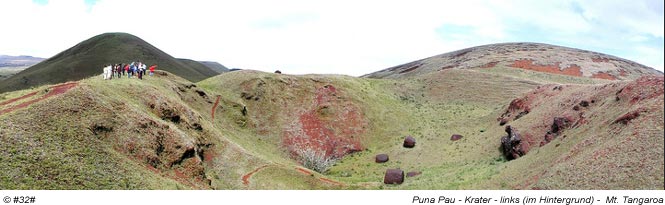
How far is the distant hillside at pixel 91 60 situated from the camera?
315 feet

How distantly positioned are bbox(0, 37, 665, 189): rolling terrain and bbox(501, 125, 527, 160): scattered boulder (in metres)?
0.30

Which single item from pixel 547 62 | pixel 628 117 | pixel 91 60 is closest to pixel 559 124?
pixel 628 117

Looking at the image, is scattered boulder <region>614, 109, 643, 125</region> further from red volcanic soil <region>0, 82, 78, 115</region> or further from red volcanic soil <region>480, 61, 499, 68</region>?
red volcanic soil <region>480, 61, 499, 68</region>

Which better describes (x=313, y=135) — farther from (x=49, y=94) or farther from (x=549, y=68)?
(x=549, y=68)

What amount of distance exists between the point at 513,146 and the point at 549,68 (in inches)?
2365

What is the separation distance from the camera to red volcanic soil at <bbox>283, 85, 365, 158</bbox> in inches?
1944

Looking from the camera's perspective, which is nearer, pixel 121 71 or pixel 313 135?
pixel 121 71

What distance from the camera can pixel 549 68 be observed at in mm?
86375

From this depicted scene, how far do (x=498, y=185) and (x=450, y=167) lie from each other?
490 inches

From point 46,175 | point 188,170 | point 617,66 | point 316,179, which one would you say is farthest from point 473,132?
point 617,66

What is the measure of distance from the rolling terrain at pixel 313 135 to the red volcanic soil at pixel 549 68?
1879 cm

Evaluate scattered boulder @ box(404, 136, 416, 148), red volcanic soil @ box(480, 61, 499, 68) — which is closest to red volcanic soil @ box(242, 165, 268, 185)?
scattered boulder @ box(404, 136, 416, 148)

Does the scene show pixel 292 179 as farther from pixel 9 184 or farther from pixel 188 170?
pixel 9 184

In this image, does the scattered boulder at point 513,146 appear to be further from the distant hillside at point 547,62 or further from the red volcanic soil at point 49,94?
the distant hillside at point 547,62
